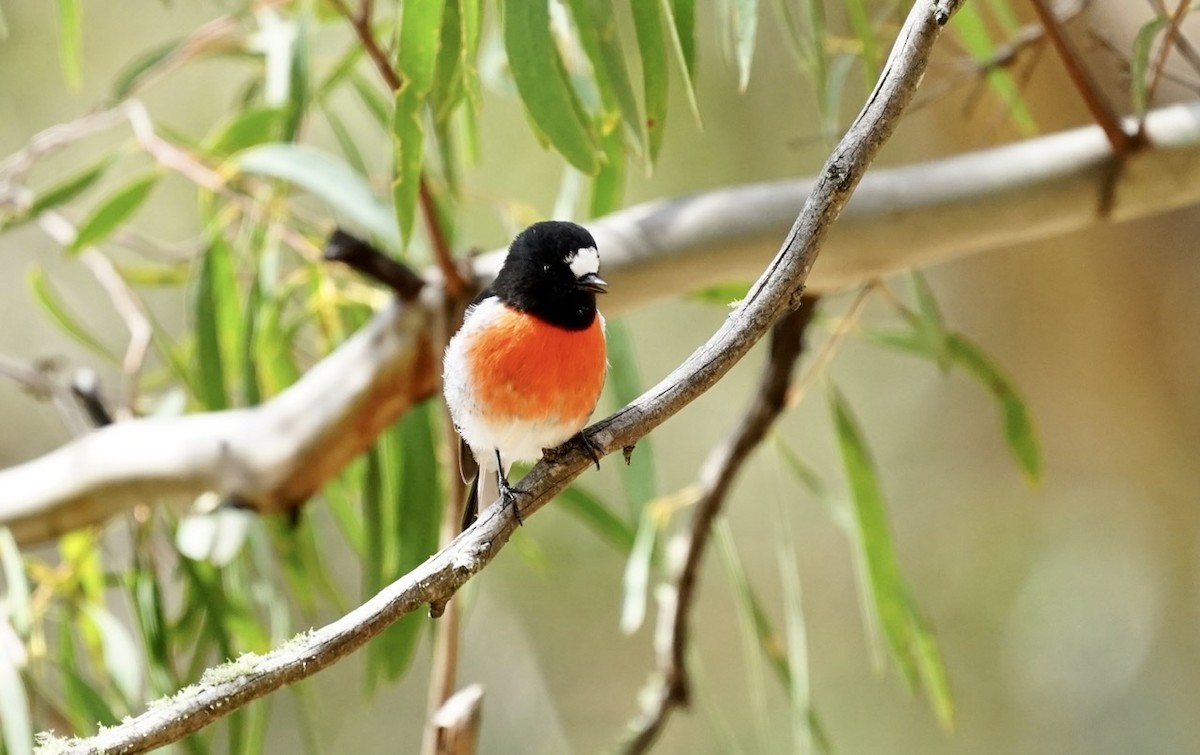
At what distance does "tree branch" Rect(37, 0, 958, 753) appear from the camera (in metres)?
0.88

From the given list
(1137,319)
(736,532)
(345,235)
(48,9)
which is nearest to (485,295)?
(345,235)

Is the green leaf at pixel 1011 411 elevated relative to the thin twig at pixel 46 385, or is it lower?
lower

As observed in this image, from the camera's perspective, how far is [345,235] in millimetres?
1534

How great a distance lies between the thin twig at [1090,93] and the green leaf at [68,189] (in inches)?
57.0

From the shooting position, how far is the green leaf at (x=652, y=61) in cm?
123

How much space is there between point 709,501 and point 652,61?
0.94 meters

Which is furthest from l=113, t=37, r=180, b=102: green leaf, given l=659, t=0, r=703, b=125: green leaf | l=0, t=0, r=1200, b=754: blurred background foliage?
l=659, t=0, r=703, b=125: green leaf

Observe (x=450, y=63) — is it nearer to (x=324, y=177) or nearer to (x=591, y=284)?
(x=591, y=284)

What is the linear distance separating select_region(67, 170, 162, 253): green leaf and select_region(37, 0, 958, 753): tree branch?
3.68ft

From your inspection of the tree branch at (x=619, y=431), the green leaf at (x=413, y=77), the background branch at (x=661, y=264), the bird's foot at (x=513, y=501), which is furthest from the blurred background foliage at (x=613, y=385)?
the bird's foot at (x=513, y=501)

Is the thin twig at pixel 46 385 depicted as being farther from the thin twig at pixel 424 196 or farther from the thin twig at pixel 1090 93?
the thin twig at pixel 1090 93

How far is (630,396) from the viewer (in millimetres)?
→ 1901

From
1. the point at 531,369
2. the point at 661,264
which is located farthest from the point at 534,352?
the point at 661,264

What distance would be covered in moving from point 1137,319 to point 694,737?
9.15 feet
